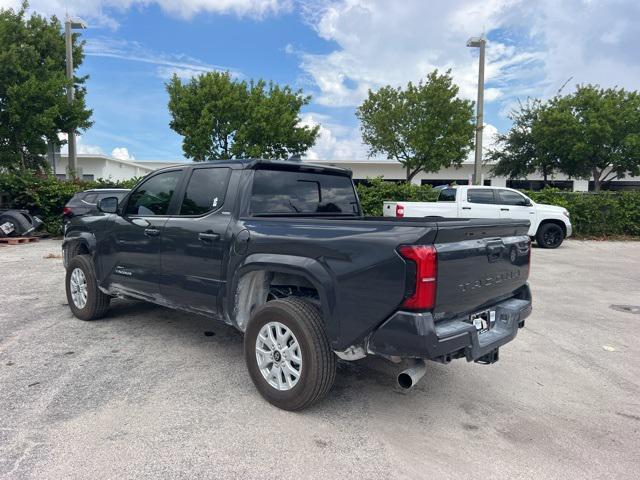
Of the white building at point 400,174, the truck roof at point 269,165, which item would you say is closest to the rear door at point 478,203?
the truck roof at point 269,165

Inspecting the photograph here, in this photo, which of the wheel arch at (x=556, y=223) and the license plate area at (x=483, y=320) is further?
the wheel arch at (x=556, y=223)

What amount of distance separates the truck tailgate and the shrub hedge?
1214cm

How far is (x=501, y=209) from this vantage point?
13797mm

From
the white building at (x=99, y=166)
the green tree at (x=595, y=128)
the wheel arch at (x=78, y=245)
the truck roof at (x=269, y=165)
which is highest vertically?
the green tree at (x=595, y=128)

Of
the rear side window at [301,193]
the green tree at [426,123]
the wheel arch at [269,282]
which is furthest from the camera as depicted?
the green tree at [426,123]

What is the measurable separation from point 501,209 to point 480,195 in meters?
0.75

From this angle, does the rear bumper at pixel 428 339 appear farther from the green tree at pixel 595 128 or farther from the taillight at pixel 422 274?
the green tree at pixel 595 128

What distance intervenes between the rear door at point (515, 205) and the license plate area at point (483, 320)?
447 inches

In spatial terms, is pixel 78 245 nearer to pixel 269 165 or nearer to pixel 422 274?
pixel 269 165

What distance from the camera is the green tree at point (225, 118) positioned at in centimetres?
2464

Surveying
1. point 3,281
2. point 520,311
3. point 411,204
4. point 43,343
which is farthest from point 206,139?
point 520,311

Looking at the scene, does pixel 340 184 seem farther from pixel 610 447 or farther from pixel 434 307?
pixel 610 447

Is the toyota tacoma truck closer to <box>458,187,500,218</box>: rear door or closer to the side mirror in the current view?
the side mirror

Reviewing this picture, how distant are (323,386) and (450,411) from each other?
3.45 feet
